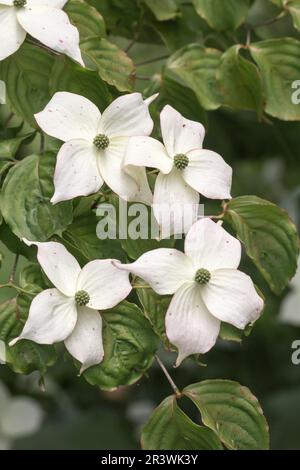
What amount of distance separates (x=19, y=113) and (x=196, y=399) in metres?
0.24

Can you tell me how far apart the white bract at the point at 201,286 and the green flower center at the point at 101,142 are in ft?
0.27

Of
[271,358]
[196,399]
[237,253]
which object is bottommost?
[271,358]

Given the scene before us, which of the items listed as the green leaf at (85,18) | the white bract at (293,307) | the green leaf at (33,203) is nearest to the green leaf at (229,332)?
the green leaf at (33,203)

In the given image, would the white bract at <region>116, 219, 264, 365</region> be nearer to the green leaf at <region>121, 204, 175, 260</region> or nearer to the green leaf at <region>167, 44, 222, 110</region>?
the green leaf at <region>121, 204, 175, 260</region>

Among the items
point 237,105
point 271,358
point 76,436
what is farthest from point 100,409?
→ point 237,105

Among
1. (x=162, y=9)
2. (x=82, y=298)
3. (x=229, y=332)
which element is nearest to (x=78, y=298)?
(x=82, y=298)

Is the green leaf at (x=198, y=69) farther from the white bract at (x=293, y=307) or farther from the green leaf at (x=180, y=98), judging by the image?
the white bract at (x=293, y=307)

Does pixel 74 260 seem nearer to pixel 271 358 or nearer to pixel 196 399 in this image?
pixel 196 399

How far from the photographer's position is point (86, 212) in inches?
27.1

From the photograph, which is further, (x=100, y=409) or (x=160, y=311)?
(x=100, y=409)

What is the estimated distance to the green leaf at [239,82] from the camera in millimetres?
763

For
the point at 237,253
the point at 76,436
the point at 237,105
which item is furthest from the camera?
the point at 76,436

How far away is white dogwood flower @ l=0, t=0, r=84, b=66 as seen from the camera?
Result: 2.17 ft

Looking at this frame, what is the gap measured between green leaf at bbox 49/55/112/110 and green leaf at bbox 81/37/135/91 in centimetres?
2
